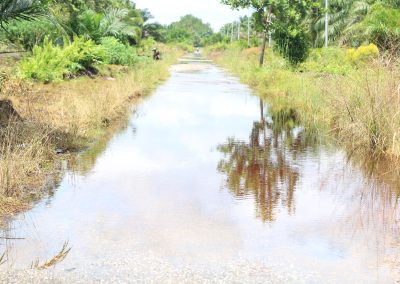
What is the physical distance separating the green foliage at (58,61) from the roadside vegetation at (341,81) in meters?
6.89

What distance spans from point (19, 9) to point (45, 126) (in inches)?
80.6

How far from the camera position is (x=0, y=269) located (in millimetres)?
5000

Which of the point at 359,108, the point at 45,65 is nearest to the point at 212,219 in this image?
the point at 359,108

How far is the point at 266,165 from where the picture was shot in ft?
31.6

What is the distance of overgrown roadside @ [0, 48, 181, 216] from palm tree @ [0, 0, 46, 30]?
167 cm

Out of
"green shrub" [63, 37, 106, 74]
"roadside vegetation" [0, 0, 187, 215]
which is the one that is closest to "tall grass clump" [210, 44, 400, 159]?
"roadside vegetation" [0, 0, 187, 215]

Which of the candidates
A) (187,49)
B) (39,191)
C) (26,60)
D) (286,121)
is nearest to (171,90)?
(26,60)

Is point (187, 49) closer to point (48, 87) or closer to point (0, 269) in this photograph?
point (48, 87)

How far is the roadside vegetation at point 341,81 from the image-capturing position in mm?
10242

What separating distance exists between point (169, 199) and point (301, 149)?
174 inches

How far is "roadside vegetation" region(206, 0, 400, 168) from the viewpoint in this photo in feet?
33.6

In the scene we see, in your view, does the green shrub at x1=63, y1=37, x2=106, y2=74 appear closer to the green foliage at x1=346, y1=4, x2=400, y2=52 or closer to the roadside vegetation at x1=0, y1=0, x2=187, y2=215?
the roadside vegetation at x1=0, y1=0, x2=187, y2=215

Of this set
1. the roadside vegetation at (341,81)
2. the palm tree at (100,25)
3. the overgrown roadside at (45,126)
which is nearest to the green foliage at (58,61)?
the overgrown roadside at (45,126)

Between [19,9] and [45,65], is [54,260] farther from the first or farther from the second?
[45,65]
